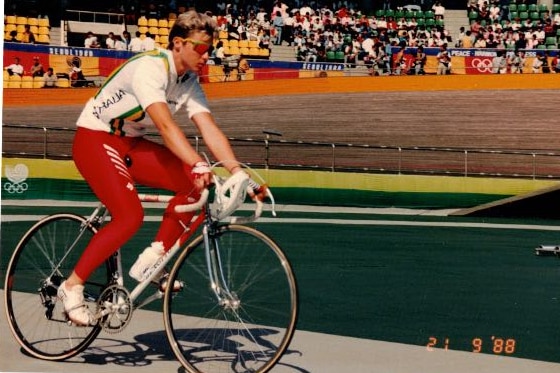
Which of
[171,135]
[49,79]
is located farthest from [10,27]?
[171,135]

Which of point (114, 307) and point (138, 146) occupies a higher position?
point (138, 146)

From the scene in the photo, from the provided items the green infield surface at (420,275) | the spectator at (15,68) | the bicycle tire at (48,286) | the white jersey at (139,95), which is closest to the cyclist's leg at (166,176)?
the white jersey at (139,95)

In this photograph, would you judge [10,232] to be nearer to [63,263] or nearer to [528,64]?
[63,263]

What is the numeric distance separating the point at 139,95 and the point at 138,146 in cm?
33

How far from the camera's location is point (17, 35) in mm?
22281

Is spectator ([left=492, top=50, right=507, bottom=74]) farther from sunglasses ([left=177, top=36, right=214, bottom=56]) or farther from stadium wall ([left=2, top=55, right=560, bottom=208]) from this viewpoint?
sunglasses ([left=177, top=36, right=214, bottom=56])

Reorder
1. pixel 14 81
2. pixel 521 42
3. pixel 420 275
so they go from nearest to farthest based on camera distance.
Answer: pixel 420 275, pixel 14 81, pixel 521 42

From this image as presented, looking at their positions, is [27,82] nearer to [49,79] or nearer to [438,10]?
[49,79]

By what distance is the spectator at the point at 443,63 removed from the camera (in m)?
28.8

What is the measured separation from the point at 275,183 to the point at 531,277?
34.2 feet

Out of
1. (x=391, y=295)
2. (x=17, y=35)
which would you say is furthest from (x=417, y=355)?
(x=17, y=35)

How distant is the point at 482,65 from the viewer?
28953mm

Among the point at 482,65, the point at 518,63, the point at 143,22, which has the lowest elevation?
the point at 482,65

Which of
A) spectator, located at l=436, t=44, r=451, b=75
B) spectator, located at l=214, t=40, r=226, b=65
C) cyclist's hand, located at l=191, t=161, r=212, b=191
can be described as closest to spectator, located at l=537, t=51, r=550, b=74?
spectator, located at l=436, t=44, r=451, b=75
